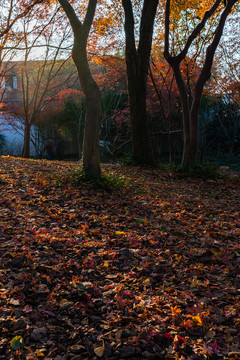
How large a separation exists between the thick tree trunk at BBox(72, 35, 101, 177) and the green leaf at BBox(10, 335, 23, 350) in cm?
386

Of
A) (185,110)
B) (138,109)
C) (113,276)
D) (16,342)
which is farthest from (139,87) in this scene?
(16,342)

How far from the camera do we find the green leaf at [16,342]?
1817mm

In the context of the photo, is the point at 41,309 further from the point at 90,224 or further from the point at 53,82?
the point at 53,82

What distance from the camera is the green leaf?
182 cm

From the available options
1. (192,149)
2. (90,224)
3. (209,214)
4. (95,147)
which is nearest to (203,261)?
(90,224)

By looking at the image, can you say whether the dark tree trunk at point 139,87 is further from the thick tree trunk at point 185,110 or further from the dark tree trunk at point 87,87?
the dark tree trunk at point 87,87

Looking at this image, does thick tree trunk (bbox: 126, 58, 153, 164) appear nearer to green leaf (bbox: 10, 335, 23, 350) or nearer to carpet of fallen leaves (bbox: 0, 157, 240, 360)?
carpet of fallen leaves (bbox: 0, 157, 240, 360)

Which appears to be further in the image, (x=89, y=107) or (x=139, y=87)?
(x=139, y=87)

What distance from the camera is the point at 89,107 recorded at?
5.48 m

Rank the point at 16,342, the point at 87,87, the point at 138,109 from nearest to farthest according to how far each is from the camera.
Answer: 1. the point at 16,342
2. the point at 87,87
3. the point at 138,109

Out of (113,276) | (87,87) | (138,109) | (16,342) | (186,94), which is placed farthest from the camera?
(138,109)

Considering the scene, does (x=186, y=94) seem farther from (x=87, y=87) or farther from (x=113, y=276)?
(x=113, y=276)

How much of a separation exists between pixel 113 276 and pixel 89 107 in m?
3.52

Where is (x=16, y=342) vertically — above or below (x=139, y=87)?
below
